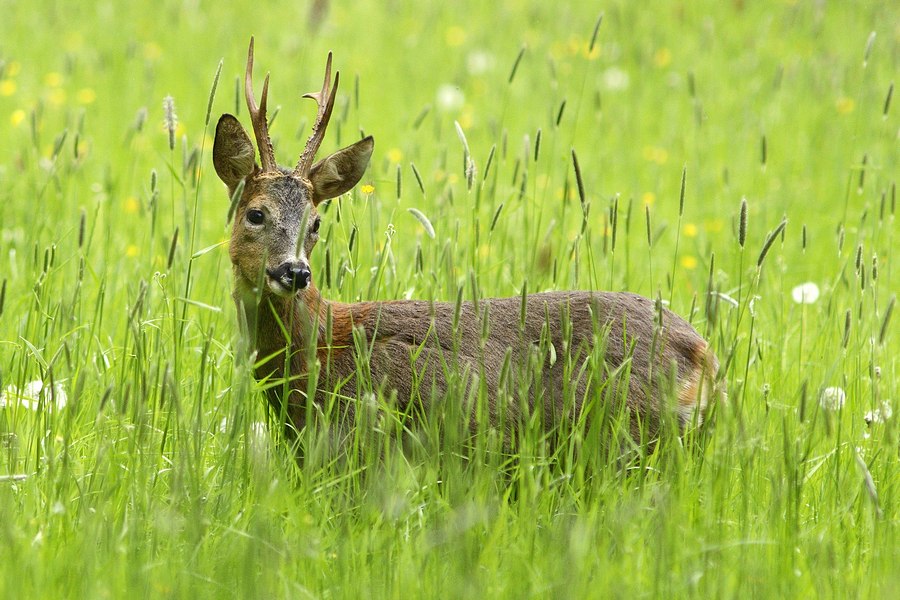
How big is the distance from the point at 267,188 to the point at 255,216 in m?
0.10

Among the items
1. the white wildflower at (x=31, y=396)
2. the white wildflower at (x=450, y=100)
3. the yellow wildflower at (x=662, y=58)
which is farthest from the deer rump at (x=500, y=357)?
the yellow wildflower at (x=662, y=58)

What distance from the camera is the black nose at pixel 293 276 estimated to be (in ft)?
12.5

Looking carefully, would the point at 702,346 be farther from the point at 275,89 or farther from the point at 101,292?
the point at 275,89

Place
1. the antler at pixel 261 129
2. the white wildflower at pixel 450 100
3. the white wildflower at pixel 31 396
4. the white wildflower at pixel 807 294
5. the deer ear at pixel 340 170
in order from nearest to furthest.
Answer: the white wildflower at pixel 31 396
the antler at pixel 261 129
the deer ear at pixel 340 170
the white wildflower at pixel 807 294
the white wildflower at pixel 450 100

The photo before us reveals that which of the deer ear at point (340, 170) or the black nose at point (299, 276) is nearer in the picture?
the black nose at point (299, 276)

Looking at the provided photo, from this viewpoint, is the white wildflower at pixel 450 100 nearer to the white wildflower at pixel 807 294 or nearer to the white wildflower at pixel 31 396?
the white wildflower at pixel 807 294

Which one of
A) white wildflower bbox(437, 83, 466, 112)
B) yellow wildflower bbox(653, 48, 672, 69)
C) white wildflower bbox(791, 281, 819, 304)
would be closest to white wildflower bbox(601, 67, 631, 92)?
yellow wildflower bbox(653, 48, 672, 69)

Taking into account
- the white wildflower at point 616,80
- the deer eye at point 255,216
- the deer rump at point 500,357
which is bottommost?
the deer rump at point 500,357

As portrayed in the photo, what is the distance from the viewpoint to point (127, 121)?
7984 mm

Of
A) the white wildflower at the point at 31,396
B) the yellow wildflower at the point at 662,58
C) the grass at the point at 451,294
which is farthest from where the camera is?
the yellow wildflower at the point at 662,58

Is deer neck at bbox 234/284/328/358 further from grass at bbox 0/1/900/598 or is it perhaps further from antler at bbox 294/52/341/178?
antler at bbox 294/52/341/178

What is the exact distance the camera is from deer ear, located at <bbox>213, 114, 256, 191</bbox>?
4188 mm

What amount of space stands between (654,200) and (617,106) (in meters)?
1.95

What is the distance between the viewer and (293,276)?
3824 mm
